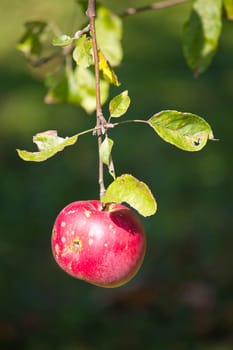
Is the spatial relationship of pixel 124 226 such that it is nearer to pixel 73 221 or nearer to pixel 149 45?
pixel 73 221

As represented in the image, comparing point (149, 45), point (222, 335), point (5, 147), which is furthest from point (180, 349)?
point (149, 45)

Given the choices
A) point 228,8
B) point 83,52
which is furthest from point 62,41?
point 228,8

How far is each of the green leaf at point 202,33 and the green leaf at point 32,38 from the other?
0.39 meters

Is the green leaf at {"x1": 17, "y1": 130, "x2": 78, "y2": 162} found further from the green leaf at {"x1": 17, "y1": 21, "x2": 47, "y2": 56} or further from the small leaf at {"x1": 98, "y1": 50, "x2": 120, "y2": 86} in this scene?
the green leaf at {"x1": 17, "y1": 21, "x2": 47, "y2": 56}

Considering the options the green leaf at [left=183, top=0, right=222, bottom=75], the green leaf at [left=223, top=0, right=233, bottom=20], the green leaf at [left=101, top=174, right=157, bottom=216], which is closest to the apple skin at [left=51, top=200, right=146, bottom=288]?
the green leaf at [left=101, top=174, right=157, bottom=216]

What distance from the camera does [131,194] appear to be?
4.33 feet

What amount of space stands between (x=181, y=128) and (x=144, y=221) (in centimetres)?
320

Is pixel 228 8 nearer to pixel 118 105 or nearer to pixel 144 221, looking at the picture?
pixel 118 105

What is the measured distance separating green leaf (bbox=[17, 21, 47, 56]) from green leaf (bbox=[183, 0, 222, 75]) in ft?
1.28

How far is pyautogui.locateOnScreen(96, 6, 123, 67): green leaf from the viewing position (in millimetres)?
2100

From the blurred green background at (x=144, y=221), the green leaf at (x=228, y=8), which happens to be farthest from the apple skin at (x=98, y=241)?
the blurred green background at (x=144, y=221)

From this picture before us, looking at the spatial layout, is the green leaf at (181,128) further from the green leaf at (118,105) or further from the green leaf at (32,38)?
the green leaf at (32,38)

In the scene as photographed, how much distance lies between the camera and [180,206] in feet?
15.6

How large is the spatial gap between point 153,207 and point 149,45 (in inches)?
211
